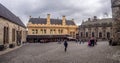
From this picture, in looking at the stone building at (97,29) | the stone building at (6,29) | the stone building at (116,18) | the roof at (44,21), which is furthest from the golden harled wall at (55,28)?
the stone building at (116,18)

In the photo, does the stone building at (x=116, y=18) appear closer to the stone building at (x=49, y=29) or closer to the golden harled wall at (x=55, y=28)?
the stone building at (x=49, y=29)

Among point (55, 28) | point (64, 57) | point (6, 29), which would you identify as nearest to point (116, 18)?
point (64, 57)

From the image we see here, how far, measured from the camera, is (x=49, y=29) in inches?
2229

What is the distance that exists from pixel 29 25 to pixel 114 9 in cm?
3180

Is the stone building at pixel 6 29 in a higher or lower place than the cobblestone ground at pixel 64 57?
higher

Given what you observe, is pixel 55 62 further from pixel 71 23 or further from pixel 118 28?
pixel 71 23

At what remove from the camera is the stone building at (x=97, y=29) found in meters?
54.6

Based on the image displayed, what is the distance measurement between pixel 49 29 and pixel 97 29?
17.2 m

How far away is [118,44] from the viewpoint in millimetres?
28906

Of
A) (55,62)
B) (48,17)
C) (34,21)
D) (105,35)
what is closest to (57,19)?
(48,17)

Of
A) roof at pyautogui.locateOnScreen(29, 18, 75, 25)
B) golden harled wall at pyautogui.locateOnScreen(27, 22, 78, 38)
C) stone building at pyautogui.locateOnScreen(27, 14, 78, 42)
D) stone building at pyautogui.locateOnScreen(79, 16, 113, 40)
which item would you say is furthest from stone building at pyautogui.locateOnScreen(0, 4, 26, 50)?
stone building at pyautogui.locateOnScreen(79, 16, 113, 40)

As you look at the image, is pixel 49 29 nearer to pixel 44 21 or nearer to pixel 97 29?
pixel 44 21

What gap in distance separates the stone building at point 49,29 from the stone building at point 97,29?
3.54 m

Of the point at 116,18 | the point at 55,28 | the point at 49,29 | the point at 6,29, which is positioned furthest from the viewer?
the point at 55,28
